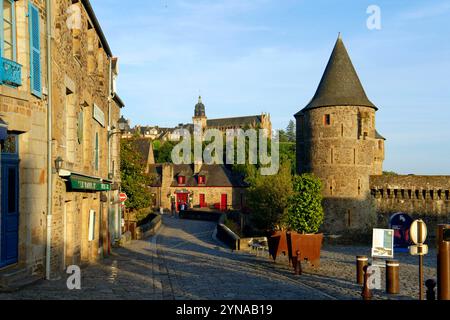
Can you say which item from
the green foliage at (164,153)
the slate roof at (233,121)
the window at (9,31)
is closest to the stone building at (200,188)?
the green foliage at (164,153)

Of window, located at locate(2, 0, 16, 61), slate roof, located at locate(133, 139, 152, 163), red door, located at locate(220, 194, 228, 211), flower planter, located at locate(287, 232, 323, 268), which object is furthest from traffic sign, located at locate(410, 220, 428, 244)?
slate roof, located at locate(133, 139, 152, 163)

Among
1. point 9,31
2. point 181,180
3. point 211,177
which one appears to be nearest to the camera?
point 9,31

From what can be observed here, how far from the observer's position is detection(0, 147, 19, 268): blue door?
9.62 meters

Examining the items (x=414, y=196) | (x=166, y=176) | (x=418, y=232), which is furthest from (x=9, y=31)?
(x=166, y=176)

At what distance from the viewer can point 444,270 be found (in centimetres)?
944

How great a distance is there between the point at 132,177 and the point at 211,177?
3129cm

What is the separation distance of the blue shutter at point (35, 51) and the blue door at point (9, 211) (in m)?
1.54

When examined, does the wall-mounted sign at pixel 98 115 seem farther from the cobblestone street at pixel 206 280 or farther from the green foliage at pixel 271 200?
the green foliage at pixel 271 200

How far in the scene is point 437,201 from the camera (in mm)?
38594

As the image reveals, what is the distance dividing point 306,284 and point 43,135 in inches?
286

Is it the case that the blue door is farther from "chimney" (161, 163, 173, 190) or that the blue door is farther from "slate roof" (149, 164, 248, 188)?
"chimney" (161, 163, 173, 190)

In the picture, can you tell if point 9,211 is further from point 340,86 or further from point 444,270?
point 340,86

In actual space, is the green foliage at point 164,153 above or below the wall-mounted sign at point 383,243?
above

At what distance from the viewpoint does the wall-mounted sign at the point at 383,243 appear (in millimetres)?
14672
